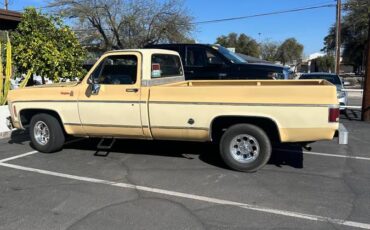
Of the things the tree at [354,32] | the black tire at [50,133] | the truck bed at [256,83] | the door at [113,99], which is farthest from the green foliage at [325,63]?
the black tire at [50,133]

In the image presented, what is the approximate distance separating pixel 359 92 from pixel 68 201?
22.6 metres

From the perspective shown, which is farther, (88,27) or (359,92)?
(88,27)

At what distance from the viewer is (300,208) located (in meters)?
5.00

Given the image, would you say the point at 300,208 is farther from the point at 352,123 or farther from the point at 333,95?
the point at 352,123

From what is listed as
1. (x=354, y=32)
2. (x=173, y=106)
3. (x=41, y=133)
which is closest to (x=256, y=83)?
(x=173, y=106)

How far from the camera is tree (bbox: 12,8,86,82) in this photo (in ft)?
37.8

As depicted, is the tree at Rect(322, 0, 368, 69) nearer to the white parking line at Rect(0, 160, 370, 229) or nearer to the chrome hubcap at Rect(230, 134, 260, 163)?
the chrome hubcap at Rect(230, 134, 260, 163)

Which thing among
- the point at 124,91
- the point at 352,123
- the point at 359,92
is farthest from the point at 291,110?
the point at 359,92

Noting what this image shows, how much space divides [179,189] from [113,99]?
6.99 feet

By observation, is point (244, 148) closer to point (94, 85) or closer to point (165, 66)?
point (165, 66)

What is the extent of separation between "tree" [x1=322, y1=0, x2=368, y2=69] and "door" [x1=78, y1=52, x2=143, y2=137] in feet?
124

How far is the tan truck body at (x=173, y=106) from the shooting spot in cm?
596

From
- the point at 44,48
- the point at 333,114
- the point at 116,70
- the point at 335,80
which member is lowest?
the point at 333,114

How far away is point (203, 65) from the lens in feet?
36.4
